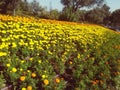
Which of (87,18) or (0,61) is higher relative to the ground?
(0,61)

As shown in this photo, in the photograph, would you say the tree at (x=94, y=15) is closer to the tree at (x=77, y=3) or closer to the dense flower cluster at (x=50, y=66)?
the tree at (x=77, y=3)

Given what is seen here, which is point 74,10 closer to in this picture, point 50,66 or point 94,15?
point 94,15

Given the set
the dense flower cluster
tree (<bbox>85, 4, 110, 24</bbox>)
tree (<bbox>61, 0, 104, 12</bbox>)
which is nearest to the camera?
the dense flower cluster

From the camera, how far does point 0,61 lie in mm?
6219

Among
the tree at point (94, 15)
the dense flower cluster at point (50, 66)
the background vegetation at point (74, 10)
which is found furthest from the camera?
the tree at point (94, 15)

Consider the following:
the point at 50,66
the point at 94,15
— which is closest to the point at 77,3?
the point at 94,15

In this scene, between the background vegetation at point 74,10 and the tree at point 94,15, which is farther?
the tree at point 94,15

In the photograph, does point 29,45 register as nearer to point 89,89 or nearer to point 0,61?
point 0,61

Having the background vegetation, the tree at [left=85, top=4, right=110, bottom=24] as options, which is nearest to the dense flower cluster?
the background vegetation

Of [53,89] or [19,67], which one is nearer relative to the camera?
[53,89]

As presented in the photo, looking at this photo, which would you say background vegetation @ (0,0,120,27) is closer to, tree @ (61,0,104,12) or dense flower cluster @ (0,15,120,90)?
tree @ (61,0,104,12)

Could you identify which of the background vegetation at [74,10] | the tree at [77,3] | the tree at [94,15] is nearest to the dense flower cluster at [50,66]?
the background vegetation at [74,10]

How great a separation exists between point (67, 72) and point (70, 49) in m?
1.40

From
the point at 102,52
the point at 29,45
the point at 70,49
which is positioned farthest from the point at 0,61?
the point at 102,52
